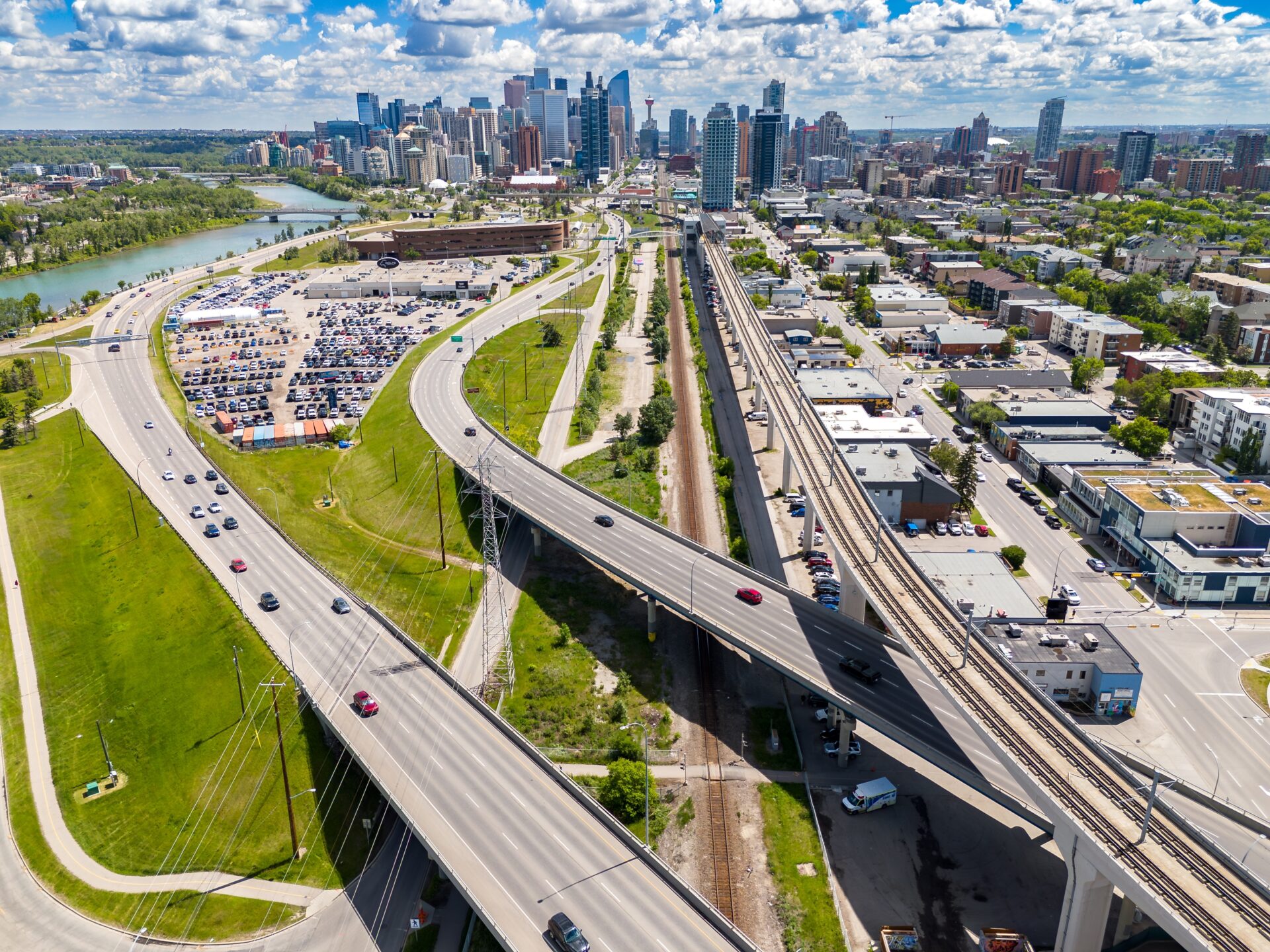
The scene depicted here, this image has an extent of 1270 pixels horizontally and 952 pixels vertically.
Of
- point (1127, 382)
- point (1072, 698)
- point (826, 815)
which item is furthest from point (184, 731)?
point (1127, 382)

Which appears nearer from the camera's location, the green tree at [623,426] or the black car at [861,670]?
the black car at [861,670]

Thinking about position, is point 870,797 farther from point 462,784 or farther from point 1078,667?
point 462,784

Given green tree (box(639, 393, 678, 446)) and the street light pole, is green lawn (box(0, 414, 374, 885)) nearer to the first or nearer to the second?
the street light pole

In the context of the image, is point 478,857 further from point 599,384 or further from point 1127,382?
point 1127,382

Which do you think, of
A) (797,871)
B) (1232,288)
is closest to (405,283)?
(1232,288)

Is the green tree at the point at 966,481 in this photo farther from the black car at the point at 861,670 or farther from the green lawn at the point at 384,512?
the green lawn at the point at 384,512

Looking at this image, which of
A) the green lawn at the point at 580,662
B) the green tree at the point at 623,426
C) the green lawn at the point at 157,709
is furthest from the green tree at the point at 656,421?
the green lawn at the point at 157,709

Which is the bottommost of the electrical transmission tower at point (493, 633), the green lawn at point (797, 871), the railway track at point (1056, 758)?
the green lawn at point (797, 871)
